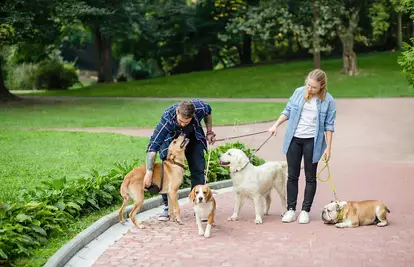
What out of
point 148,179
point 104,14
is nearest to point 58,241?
point 148,179

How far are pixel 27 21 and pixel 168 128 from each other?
2348cm

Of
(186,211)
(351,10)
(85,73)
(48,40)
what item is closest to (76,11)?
(48,40)

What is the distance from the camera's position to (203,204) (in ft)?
30.0

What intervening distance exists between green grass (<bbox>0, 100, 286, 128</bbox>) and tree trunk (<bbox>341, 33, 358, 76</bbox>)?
1074 cm

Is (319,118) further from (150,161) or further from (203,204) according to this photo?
(150,161)

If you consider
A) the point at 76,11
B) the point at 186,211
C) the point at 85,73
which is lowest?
the point at 85,73

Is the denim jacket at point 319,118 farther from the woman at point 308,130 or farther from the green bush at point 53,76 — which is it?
the green bush at point 53,76

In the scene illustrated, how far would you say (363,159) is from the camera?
55.5 feet

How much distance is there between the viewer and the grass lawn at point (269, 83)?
3781 cm

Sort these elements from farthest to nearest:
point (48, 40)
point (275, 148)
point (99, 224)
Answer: point (48, 40)
point (275, 148)
point (99, 224)

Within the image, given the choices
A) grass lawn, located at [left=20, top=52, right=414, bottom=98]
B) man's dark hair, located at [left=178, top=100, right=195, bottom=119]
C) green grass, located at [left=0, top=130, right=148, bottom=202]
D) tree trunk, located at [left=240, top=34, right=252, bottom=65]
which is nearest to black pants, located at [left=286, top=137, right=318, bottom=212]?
man's dark hair, located at [left=178, top=100, right=195, bottom=119]

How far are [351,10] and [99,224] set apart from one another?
35.5 m

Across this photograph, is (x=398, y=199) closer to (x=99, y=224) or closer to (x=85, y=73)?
(x=99, y=224)

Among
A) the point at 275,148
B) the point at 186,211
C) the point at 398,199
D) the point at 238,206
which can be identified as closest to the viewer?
the point at 238,206
